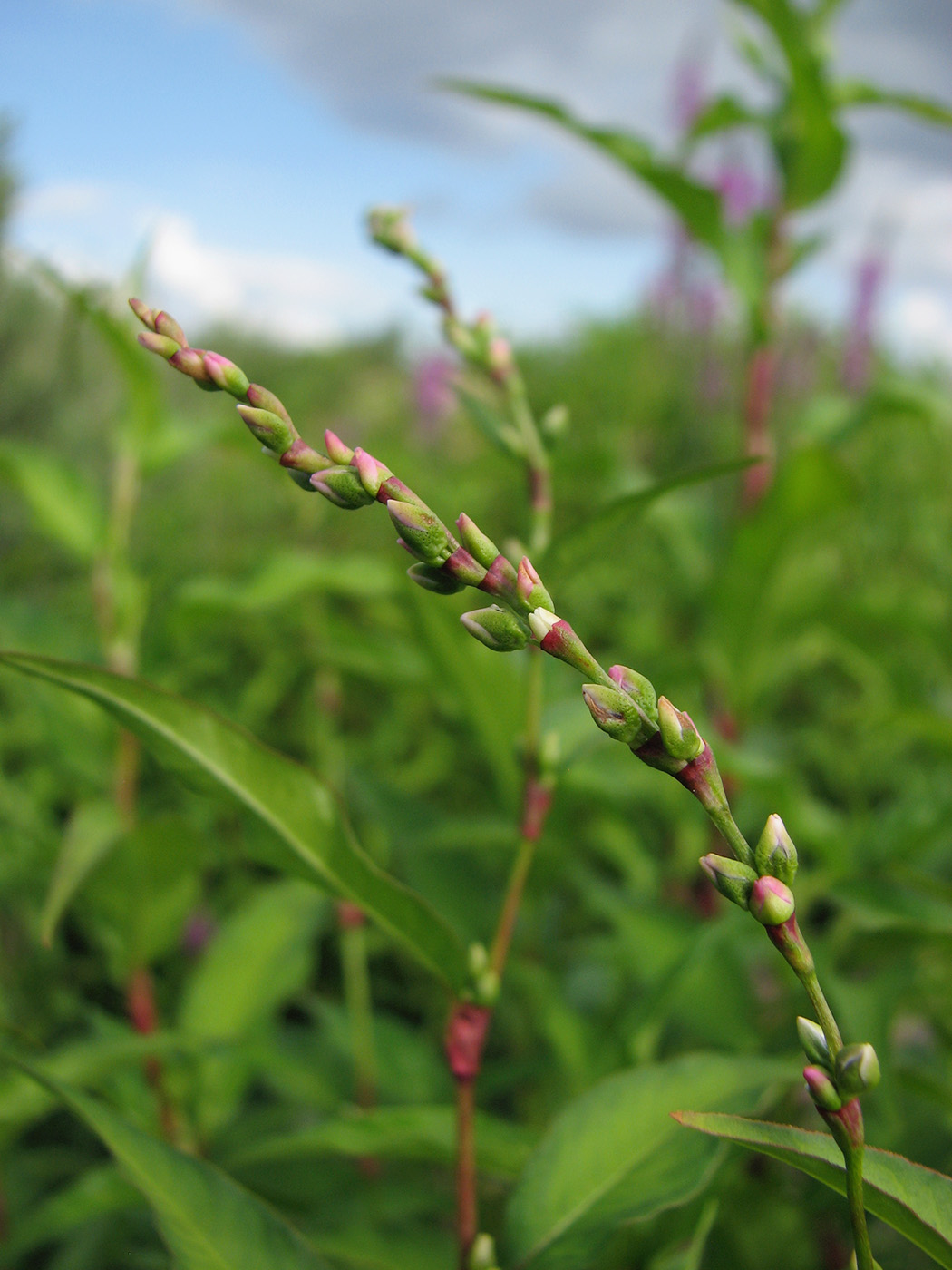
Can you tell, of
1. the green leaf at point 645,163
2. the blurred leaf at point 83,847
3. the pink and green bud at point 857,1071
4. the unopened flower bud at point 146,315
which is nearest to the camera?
the pink and green bud at point 857,1071

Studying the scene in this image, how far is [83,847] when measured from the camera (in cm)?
114

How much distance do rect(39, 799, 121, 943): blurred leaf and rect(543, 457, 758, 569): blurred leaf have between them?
0.58 meters

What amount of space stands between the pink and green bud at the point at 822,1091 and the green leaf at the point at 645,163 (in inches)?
51.8

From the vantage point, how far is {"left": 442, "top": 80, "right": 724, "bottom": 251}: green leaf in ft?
4.44

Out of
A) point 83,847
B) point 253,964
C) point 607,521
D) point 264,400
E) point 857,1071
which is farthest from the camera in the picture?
point 253,964

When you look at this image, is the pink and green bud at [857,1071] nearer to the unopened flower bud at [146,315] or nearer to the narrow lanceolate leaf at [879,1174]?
the narrow lanceolate leaf at [879,1174]

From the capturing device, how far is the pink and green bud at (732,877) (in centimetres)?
44

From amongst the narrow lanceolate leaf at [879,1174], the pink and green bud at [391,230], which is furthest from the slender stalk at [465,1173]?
the pink and green bud at [391,230]

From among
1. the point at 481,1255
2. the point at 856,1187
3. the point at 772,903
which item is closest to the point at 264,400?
the point at 772,903

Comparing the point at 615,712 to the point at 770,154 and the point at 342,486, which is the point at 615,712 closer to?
the point at 342,486

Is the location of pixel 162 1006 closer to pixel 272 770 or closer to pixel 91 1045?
pixel 91 1045

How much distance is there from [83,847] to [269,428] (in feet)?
2.65

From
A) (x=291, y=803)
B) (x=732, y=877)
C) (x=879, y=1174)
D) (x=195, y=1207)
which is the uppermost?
(x=732, y=877)

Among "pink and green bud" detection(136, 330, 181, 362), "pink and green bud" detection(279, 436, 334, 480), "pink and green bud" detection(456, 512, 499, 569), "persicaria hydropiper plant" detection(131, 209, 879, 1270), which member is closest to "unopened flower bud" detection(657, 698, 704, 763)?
"persicaria hydropiper plant" detection(131, 209, 879, 1270)
